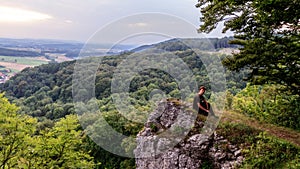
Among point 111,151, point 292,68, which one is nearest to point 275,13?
point 292,68

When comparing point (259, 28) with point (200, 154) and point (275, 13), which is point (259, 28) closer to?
point (275, 13)

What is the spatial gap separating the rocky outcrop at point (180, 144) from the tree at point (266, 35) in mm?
3078

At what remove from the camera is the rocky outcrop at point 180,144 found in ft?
36.0

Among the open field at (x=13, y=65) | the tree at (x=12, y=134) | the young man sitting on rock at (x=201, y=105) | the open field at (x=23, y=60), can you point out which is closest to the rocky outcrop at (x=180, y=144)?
the young man sitting on rock at (x=201, y=105)

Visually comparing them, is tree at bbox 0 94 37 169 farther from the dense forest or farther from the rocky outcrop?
the rocky outcrop

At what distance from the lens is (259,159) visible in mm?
9578

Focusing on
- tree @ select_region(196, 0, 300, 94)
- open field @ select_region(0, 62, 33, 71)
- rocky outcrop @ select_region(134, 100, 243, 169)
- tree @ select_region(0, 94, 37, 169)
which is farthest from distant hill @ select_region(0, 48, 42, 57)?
tree @ select_region(196, 0, 300, 94)

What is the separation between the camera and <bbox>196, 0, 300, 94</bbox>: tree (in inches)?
291

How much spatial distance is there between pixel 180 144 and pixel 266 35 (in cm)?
614

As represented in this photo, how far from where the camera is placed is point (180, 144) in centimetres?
1230

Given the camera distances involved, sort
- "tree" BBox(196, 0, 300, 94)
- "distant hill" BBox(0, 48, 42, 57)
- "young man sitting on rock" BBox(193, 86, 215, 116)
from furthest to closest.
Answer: "distant hill" BBox(0, 48, 42, 57) → "young man sitting on rock" BBox(193, 86, 215, 116) → "tree" BBox(196, 0, 300, 94)

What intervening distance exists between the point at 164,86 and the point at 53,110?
1580 inches

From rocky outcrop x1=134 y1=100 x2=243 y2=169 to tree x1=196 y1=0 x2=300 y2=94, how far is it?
3078 mm

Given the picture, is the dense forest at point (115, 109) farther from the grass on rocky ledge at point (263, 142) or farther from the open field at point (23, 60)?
the open field at point (23, 60)
